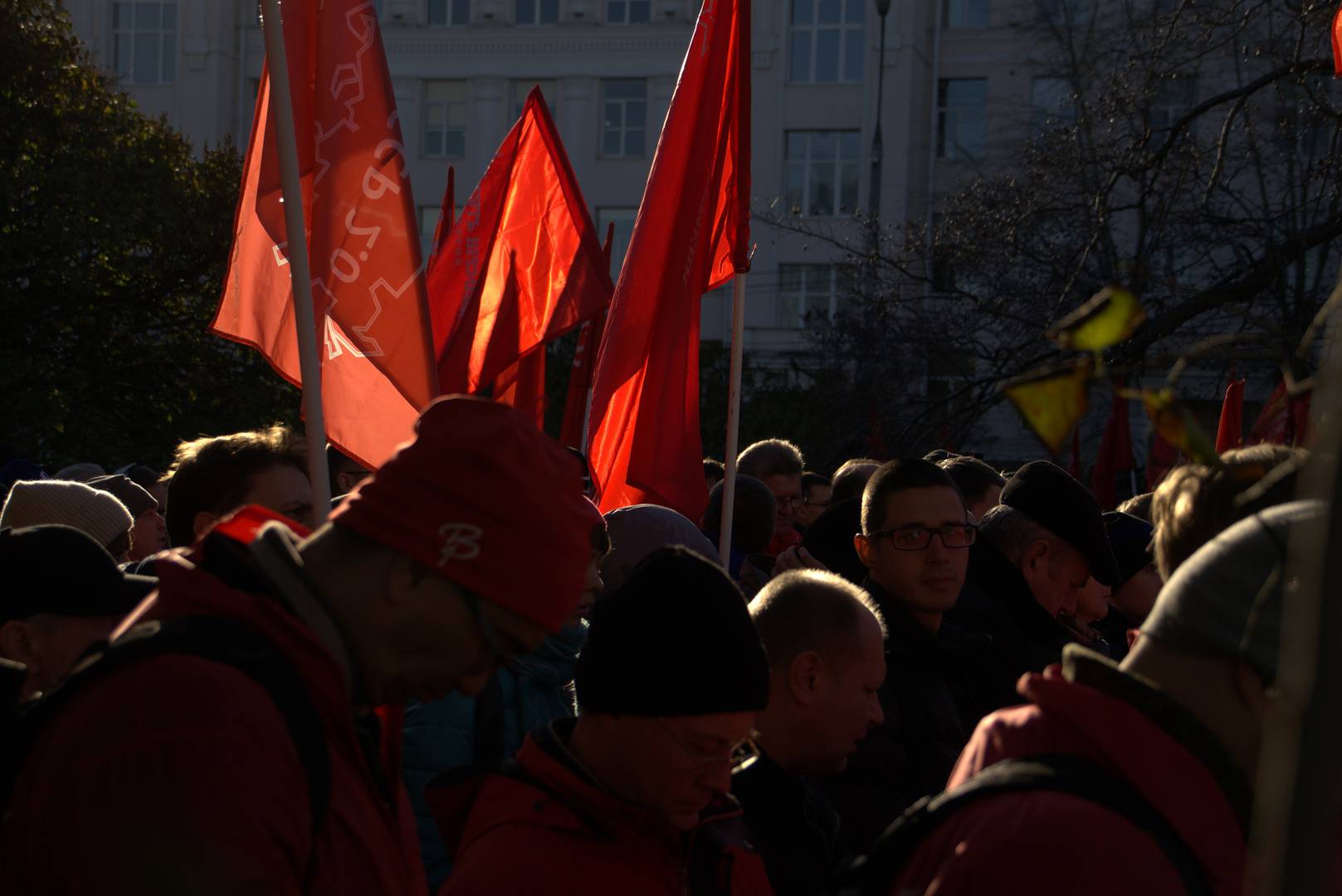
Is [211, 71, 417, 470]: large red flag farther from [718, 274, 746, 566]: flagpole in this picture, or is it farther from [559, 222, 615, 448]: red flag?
[559, 222, 615, 448]: red flag

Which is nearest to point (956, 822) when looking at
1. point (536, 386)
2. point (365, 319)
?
point (365, 319)

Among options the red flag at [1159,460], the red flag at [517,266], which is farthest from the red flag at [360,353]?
the red flag at [1159,460]

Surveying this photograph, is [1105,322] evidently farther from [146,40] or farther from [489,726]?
[146,40]

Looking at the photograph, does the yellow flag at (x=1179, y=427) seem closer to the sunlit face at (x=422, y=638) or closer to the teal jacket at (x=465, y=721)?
the sunlit face at (x=422, y=638)

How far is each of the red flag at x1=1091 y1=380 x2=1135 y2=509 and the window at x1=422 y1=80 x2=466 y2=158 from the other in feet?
92.5

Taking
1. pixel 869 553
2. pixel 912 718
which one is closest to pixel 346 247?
pixel 869 553

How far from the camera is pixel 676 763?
8.96 feet

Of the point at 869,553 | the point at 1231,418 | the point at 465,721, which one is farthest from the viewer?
the point at 1231,418

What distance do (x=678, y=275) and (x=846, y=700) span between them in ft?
9.76

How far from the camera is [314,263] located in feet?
15.5

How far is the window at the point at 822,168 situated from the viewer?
3906 cm

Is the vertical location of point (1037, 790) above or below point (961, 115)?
below

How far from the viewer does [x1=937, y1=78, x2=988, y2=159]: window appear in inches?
1512

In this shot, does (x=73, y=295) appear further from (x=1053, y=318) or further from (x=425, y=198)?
(x=425, y=198)
